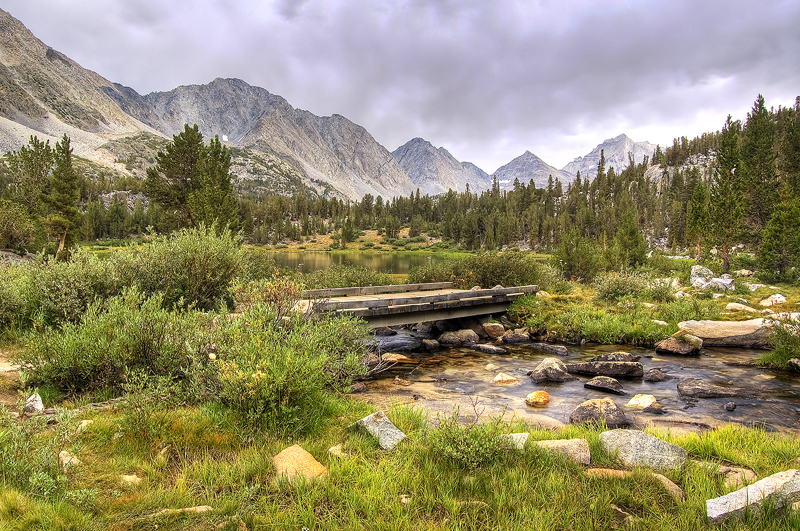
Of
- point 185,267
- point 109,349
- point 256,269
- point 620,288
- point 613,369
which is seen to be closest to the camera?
point 109,349

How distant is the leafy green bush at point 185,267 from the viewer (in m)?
10.7

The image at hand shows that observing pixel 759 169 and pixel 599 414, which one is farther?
pixel 759 169

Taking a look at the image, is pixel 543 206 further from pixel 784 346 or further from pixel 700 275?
pixel 784 346

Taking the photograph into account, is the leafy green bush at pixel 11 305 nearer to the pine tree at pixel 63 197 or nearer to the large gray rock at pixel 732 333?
the large gray rock at pixel 732 333

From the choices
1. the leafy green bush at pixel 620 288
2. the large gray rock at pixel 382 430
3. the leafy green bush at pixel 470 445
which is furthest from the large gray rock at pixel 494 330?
the leafy green bush at pixel 470 445

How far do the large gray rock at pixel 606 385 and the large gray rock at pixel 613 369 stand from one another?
3.67ft

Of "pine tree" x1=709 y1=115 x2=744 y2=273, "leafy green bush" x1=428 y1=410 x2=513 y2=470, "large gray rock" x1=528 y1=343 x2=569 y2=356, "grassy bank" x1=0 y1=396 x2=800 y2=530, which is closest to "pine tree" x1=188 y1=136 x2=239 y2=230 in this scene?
"large gray rock" x1=528 y1=343 x2=569 y2=356

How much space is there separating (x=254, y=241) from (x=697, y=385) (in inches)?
5996

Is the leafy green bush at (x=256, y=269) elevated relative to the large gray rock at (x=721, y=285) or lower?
elevated

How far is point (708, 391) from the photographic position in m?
10.3

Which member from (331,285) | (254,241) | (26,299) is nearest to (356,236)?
(254,241)

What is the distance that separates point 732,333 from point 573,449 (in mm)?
14814

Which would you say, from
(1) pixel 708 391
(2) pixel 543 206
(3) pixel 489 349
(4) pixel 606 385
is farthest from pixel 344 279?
(2) pixel 543 206

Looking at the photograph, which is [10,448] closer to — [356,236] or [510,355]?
[510,355]
